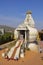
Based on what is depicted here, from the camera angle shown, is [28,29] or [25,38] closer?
[28,29]

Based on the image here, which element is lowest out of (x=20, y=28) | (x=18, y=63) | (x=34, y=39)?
(x=18, y=63)

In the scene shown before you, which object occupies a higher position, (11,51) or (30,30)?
(30,30)

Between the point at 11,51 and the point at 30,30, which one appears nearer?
the point at 11,51

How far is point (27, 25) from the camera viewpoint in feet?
72.0

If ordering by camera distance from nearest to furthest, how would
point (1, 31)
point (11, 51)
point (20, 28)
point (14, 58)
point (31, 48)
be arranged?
Result: point (14, 58), point (11, 51), point (31, 48), point (20, 28), point (1, 31)

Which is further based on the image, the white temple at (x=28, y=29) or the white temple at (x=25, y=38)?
the white temple at (x=28, y=29)

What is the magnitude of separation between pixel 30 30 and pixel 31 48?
237cm

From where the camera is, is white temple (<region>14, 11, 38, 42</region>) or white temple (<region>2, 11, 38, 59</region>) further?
white temple (<region>14, 11, 38, 42</region>)

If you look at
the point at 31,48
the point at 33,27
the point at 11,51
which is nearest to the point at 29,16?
the point at 33,27

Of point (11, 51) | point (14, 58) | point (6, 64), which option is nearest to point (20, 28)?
point (11, 51)

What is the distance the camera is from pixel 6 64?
520 inches

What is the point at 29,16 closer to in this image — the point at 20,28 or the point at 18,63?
the point at 20,28

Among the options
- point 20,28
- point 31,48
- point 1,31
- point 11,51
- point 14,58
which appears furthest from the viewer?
point 1,31

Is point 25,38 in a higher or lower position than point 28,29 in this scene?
lower
